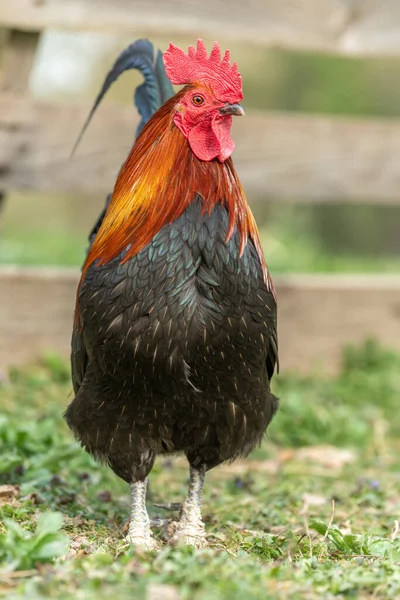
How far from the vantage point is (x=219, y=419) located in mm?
3598

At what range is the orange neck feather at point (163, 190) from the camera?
3.43 m

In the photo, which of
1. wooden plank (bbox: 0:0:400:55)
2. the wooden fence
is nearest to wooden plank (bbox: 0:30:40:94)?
the wooden fence

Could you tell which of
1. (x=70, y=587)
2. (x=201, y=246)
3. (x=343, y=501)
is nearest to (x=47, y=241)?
(x=343, y=501)

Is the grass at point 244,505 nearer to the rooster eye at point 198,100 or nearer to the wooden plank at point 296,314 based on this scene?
the wooden plank at point 296,314

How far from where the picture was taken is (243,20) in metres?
5.96

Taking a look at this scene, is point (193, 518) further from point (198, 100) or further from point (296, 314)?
point (296, 314)

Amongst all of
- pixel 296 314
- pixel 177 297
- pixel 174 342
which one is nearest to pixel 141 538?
pixel 174 342

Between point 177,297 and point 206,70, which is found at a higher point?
point 206,70

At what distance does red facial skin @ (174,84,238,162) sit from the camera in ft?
11.2

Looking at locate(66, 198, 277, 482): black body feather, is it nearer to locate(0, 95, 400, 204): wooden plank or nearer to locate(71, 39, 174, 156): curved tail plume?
locate(71, 39, 174, 156): curved tail plume

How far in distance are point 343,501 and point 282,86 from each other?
12760 mm

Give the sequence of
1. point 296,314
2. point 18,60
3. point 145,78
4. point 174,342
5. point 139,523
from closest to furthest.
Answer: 1. point 174,342
2. point 139,523
3. point 145,78
4. point 18,60
5. point 296,314

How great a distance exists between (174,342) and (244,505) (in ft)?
4.47

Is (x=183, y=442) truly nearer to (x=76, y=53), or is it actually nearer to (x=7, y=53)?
(x=7, y=53)
